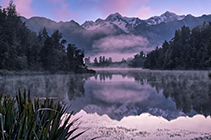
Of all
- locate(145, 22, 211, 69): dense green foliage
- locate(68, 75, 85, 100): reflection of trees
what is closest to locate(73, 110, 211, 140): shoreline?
locate(68, 75, 85, 100): reflection of trees

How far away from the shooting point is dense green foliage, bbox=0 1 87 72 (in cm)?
4738

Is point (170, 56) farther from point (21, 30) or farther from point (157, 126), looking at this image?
point (157, 126)

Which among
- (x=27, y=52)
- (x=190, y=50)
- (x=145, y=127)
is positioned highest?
(x=190, y=50)

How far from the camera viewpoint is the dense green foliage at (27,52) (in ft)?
155

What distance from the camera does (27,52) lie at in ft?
191

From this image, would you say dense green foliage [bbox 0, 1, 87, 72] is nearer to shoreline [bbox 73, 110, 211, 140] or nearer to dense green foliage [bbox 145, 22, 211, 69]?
shoreline [bbox 73, 110, 211, 140]

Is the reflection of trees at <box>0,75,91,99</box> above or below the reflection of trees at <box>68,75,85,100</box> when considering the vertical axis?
above

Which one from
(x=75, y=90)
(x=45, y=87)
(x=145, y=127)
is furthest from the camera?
(x=45, y=87)

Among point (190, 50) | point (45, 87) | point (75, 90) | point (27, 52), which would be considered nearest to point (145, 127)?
point (75, 90)

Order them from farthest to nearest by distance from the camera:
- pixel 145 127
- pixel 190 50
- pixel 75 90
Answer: pixel 190 50, pixel 75 90, pixel 145 127

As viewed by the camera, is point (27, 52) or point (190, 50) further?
point (190, 50)

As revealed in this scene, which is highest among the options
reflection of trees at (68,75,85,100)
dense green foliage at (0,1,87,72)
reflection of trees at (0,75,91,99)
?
dense green foliage at (0,1,87,72)

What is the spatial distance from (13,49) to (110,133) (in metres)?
47.9

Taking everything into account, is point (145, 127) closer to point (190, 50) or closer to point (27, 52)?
point (27, 52)
